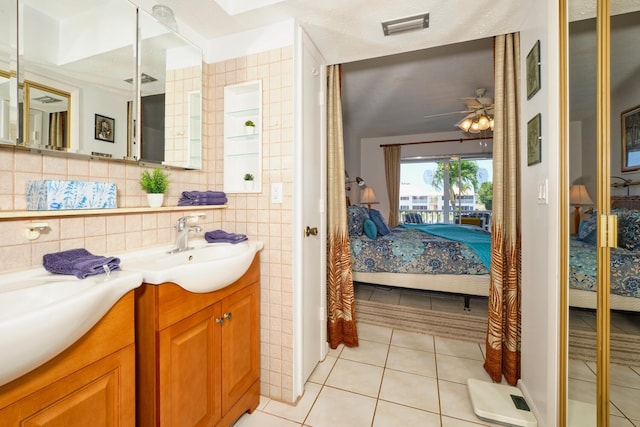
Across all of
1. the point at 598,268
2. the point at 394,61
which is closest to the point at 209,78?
the point at 394,61

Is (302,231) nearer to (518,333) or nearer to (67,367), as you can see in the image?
(67,367)

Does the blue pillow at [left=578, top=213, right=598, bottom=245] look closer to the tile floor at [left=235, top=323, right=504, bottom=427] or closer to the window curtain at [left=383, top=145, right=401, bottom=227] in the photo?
the tile floor at [left=235, top=323, right=504, bottom=427]

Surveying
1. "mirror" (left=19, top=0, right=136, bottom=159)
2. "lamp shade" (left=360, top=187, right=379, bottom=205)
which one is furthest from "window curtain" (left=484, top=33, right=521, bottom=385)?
"lamp shade" (left=360, top=187, right=379, bottom=205)

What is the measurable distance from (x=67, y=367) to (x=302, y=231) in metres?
1.13

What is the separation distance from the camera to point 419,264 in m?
2.74

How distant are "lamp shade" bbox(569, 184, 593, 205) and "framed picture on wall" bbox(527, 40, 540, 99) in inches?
23.0

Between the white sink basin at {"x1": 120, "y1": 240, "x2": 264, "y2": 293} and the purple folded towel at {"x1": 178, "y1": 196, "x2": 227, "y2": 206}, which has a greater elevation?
the purple folded towel at {"x1": 178, "y1": 196, "x2": 227, "y2": 206}

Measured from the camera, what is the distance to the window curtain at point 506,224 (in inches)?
68.4

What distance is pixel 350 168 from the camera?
18.7ft

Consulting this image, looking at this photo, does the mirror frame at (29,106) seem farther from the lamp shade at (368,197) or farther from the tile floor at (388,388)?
the lamp shade at (368,197)

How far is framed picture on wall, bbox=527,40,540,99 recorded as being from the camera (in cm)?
140

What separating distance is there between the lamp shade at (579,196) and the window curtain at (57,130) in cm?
205

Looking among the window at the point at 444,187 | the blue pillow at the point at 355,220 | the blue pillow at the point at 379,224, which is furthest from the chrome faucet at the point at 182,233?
the window at the point at 444,187

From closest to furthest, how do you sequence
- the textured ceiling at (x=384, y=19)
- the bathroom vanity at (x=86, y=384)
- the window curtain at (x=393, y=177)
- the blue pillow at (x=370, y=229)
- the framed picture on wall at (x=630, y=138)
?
the bathroom vanity at (x=86, y=384)
the framed picture on wall at (x=630, y=138)
the textured ceiling at (x=384, y=19)
the blue pillow at (x=370, y=229)
the window curtain at (x=393, y=177)
